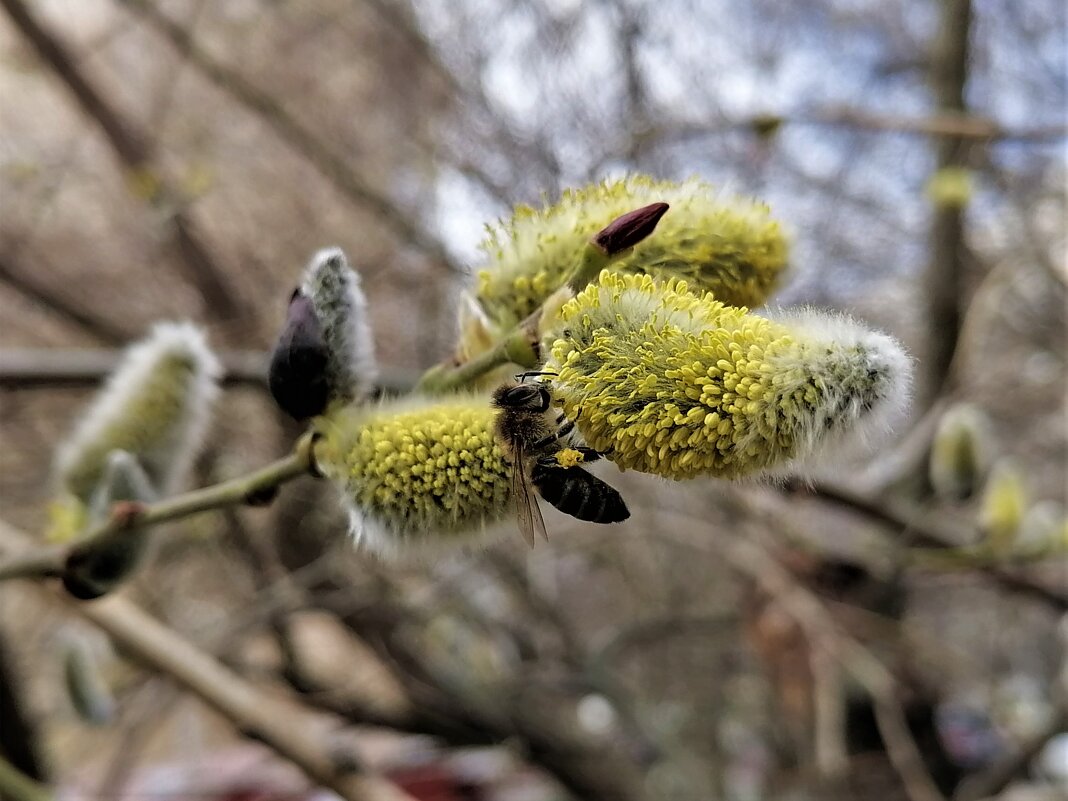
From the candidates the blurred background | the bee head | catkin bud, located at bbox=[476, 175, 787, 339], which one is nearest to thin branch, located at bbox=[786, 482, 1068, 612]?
the blurred background

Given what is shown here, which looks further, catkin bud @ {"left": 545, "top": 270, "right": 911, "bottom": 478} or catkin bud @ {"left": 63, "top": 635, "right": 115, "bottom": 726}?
catkin bud @ {"left": 63, "top": 635, "right": 115, "bottom": 726}

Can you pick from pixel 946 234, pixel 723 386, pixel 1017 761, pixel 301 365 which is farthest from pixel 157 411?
pixel 946 234

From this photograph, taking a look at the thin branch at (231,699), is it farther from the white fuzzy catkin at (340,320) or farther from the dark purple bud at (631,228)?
the dark purple bud at (631,228)

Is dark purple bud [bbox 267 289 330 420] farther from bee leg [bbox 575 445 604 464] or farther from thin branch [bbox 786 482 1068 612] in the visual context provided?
thin branch [bbox 786 482 1068 612]

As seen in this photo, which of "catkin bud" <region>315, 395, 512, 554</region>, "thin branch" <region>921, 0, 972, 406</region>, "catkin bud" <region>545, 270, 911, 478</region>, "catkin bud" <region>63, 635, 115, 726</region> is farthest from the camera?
"thin branch" <region>921, 0, 972, 406</region>

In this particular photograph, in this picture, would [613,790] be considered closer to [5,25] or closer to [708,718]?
[708,718]

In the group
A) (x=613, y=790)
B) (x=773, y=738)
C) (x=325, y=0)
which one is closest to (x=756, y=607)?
(x=613, y=790)

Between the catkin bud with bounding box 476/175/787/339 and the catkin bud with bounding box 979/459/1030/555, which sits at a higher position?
the catkin bud with bounding box 979/459/1030/555

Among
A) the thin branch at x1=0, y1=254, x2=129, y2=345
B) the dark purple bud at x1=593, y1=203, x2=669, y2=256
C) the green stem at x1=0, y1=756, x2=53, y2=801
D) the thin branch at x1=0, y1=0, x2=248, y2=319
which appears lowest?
the green stem at x1=0, y1=756, x2=53, y2=801
